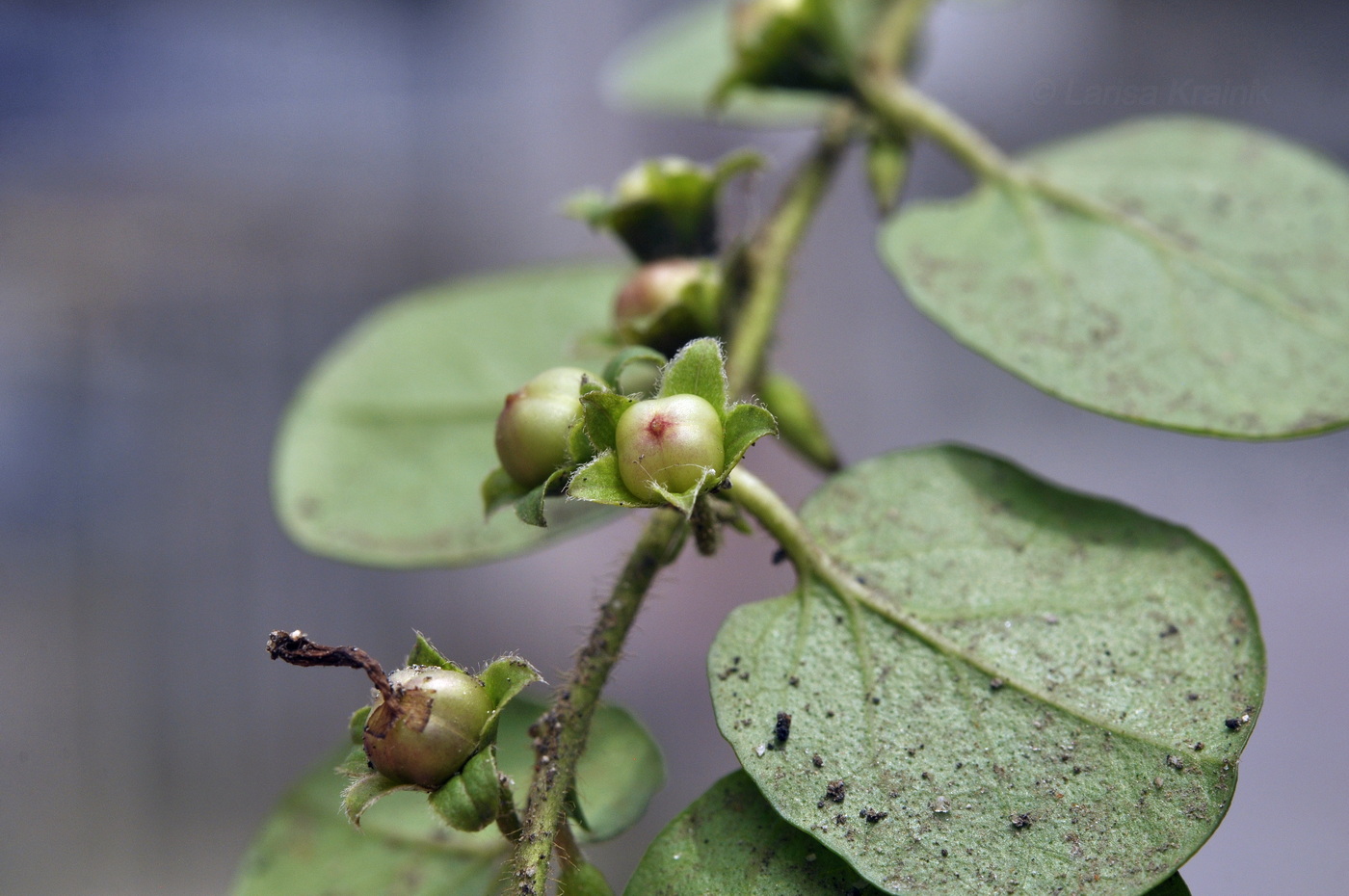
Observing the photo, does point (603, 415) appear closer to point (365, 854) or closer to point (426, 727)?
point (426, 727)

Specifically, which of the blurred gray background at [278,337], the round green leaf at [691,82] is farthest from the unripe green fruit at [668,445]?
the blurred gray background at [278,337]

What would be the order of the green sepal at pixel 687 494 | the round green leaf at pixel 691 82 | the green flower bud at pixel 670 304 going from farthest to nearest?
the round green leaf at pixel 691 82 → the green flower bud at pixel 670 304 → the green sepal at pixel 687 494

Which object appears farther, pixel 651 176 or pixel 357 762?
pixel 651 176

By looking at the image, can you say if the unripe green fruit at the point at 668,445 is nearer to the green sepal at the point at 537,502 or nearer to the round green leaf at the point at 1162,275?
the green sepal at the point at 537,502

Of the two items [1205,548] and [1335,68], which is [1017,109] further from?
[1205,548]

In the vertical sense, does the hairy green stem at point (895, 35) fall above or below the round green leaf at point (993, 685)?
above

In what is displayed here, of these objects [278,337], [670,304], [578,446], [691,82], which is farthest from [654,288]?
[278,337]

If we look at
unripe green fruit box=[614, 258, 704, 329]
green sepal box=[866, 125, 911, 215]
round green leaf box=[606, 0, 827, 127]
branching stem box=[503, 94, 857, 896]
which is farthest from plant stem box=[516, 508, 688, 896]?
round green leaf box=[606, 0, 827, 127]

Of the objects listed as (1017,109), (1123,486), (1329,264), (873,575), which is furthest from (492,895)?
(1017,109)
